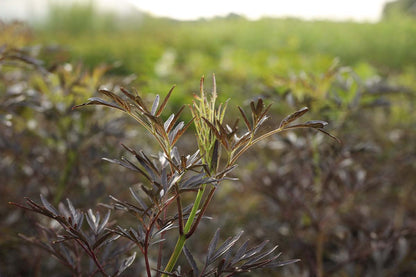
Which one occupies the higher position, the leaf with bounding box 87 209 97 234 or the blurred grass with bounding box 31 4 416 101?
the leaf with bounding box 87 209 97 234

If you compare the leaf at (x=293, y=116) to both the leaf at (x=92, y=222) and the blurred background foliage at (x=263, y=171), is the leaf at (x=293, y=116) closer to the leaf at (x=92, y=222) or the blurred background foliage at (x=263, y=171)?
the leaf at (x=92, y=222)

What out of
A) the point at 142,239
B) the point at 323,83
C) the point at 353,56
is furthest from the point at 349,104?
the point at 353,56

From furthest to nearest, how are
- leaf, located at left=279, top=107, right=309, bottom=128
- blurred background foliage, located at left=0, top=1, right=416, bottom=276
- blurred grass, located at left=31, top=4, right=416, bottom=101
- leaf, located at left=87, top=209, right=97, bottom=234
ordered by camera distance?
blurred grass, located at left=31, top=4, right=416, bottom=101 < blurred background foliage, located at left=0, top=1, right=416, bottom=276 < leaf, located at left=87, top=209, right=97, bottom=234 < leaf, located at left=279, top=107, right=309, bottom=128

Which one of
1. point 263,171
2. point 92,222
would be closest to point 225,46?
point 263,171

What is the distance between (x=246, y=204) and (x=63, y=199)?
121cm

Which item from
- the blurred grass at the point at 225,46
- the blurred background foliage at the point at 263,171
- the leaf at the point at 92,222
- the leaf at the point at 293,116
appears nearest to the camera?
the leaf at the point at 293,116

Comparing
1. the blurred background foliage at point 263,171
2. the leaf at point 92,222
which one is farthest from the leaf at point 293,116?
the blurred background foliage at point 263,171

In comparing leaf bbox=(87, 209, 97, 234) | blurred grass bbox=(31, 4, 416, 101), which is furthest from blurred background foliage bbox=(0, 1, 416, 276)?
blurred grass bbox=(31, 4, 416, 101)

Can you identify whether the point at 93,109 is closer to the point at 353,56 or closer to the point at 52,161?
the point at 52,161

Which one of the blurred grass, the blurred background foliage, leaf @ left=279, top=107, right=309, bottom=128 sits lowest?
the blurred grass

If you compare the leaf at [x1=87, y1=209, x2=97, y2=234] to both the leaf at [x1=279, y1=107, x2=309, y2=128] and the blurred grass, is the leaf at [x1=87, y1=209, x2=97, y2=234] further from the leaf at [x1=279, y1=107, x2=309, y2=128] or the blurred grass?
the blurred grass

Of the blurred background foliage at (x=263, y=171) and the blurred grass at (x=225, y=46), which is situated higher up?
the blurred background foliage at (x=263, y=171)

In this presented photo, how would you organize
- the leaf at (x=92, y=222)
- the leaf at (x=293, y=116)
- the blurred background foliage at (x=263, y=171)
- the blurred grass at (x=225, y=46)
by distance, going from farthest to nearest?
the blurred grass at (x=225, y=46) → the blurred background foliage at (x=263, y=171) → the leaf at (x=92, y=222) → the leaf at (x=293, y=116)

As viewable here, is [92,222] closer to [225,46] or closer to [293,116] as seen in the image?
[293,116]
